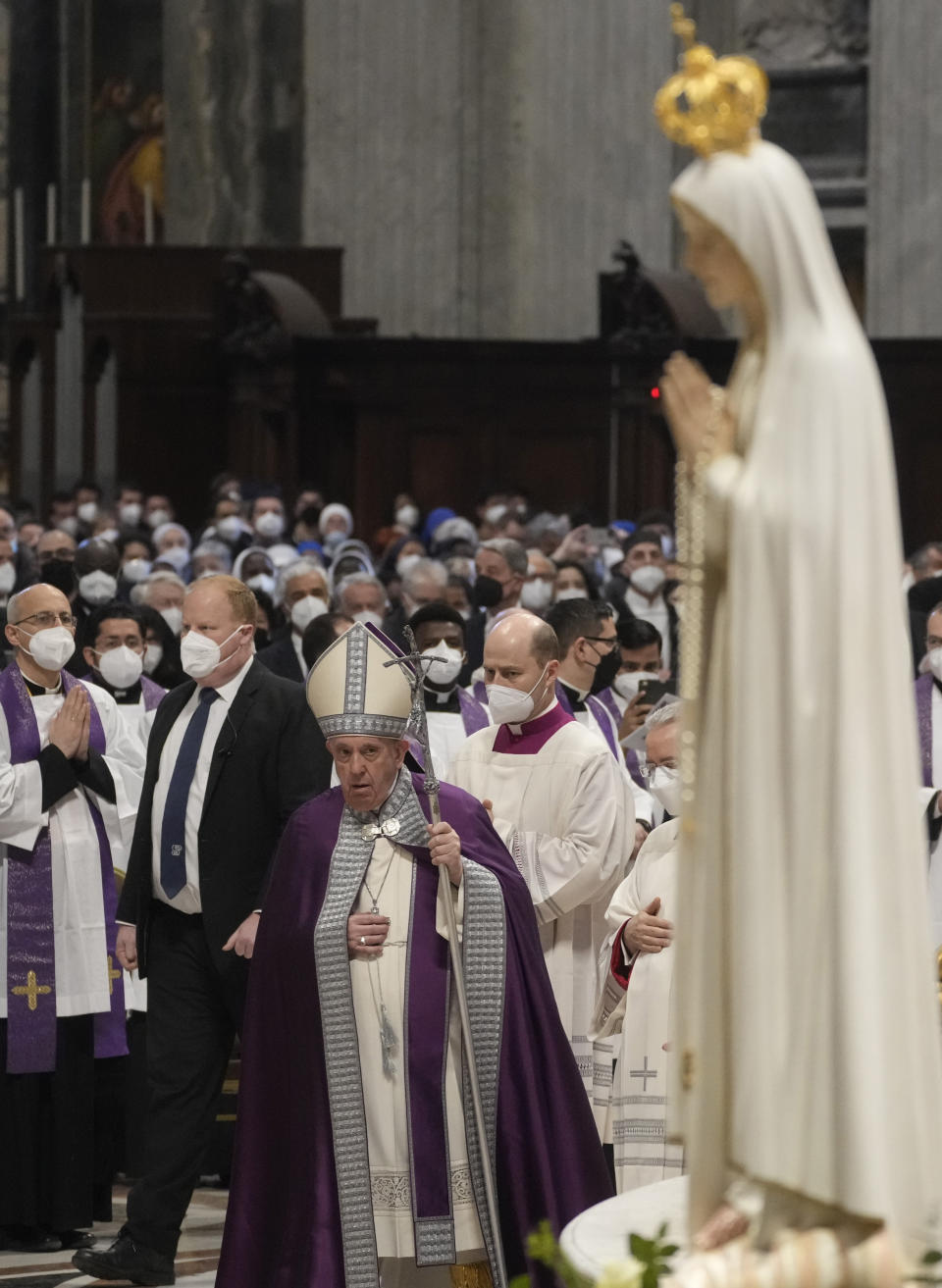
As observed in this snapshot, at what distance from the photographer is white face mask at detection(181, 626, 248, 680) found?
784 cm

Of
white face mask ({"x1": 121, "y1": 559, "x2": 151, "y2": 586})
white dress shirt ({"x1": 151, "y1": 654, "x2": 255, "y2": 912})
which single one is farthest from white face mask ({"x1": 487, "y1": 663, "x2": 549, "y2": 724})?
white face mask ({"x1": 121, "y1": 559, "x2": 151, "y2": 586})

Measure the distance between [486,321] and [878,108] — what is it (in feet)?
13.8

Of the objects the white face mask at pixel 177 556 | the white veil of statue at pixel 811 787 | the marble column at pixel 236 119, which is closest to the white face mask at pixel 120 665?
the white veil of statue at pixel 811 787

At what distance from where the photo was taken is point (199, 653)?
7.84 m

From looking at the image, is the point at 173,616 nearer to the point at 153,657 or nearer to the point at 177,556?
the point at 153,657

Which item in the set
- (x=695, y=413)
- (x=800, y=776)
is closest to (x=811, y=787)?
(x=800, y=776)

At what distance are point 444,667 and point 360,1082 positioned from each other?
336 cm

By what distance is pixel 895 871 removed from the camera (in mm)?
3727

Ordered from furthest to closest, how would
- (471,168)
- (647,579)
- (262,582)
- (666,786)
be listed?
(471,168), (262,582), (647,579), (666,786)

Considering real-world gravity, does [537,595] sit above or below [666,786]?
above

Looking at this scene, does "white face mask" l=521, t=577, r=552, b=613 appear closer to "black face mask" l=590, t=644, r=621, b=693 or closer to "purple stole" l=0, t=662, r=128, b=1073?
"black face mask" l=590, t=644, r=621, b=693

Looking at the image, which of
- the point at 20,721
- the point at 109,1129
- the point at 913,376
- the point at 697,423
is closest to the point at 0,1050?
the point at 109,1129

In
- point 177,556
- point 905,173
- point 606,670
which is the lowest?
point 606,670

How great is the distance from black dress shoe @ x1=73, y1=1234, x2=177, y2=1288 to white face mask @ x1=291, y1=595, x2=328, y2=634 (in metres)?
5.74
